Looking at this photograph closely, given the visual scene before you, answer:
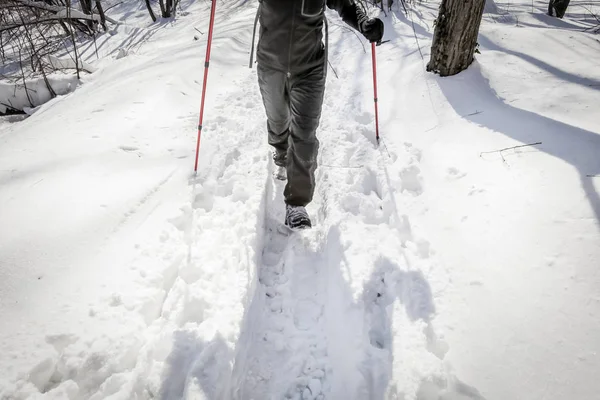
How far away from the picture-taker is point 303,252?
263 centimetres

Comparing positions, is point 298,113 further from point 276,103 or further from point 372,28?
point 372,28

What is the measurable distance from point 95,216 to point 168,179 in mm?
764

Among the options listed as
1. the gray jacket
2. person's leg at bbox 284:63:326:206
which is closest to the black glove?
the gray jacket

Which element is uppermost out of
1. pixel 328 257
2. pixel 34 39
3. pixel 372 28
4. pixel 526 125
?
pixel 372 28

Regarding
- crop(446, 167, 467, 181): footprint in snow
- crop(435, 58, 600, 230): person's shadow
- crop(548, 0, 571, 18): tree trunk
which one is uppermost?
crop(548, 0, 571, 18): tree trunk

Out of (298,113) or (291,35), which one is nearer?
(291,35)

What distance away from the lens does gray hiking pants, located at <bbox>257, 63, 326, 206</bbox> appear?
249 cm

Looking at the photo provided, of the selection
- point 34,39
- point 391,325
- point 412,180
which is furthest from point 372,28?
point 34,39

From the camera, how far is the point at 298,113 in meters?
2.58

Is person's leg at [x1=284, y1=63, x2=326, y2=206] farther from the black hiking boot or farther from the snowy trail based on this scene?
the snowy trail

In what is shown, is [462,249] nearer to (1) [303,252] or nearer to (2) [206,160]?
(1) [303,252]

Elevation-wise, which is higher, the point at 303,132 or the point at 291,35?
the point at 291,35

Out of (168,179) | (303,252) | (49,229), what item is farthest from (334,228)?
(49,229)

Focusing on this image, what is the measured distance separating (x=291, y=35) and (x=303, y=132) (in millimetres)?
734
